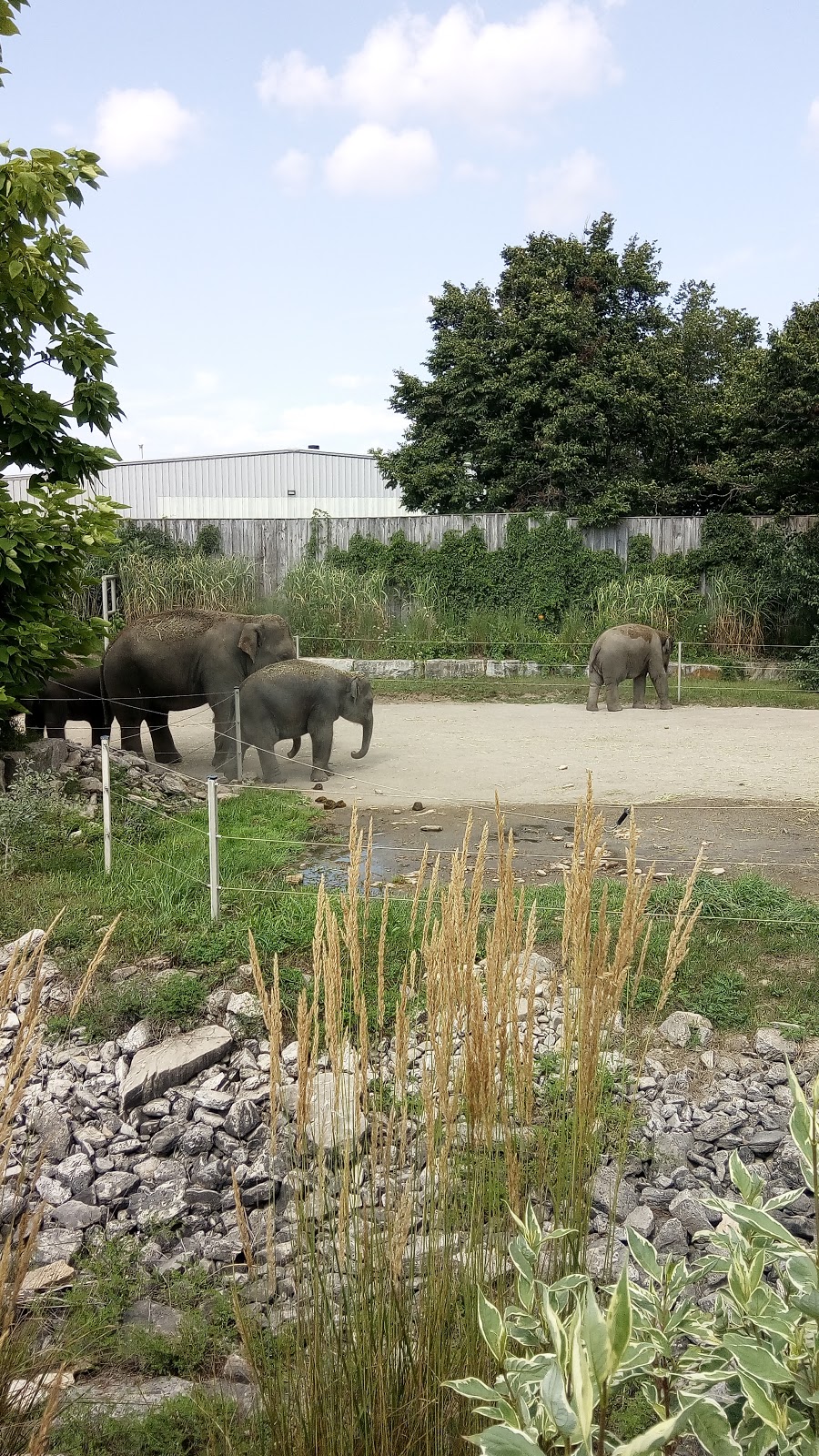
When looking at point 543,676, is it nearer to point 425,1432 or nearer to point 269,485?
point 425,1432

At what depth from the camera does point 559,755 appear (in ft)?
29.6

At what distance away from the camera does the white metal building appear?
26797 mm

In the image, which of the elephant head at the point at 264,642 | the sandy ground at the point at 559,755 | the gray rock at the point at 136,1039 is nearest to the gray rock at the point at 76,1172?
the gray rock at the point at 136,1039

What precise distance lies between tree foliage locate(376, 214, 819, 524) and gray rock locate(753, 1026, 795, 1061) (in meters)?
14.1

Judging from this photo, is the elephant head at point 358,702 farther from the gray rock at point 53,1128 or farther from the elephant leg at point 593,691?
the gray rock at point 53,1128

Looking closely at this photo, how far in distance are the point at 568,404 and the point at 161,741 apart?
12.1 metres

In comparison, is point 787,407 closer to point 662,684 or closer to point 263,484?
point 662,684

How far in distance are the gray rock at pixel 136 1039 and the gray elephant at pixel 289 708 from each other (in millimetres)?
3710

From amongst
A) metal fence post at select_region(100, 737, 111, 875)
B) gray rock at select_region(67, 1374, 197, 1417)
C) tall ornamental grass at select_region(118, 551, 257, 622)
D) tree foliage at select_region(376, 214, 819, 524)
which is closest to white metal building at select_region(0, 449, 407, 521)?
tree foliage at select_region(376, 214, 819, 524)

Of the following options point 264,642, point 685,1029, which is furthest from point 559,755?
point 685,1029

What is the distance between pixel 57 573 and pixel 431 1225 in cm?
504

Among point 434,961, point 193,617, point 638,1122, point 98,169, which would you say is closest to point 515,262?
point 193,617

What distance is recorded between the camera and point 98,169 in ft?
19.2

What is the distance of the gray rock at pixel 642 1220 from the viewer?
3008 millimetres
